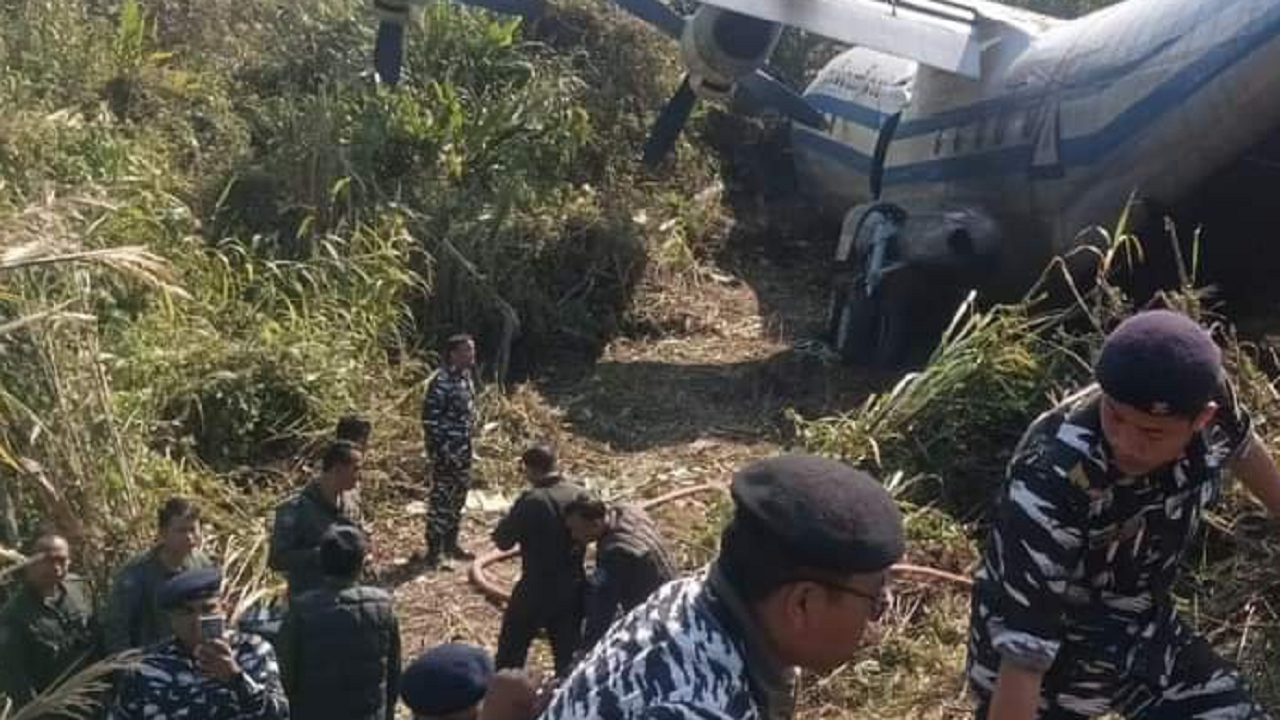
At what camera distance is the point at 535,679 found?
9.78 feet

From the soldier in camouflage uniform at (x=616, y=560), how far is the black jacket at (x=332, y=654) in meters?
0.92

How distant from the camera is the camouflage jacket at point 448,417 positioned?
8547mm

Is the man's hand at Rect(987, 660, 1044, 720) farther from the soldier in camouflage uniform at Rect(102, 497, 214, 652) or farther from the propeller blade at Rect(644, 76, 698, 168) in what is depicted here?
the propeller blade at Rect(644, 76, 698, 168)

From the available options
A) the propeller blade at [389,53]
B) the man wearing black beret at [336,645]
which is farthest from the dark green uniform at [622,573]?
the propeller blade at [389,53]

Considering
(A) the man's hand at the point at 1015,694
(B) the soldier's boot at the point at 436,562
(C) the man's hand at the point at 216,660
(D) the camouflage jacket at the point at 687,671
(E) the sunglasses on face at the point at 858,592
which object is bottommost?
(B) the soldier's boot at the point at 436,562

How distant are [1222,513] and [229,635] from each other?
3.74m

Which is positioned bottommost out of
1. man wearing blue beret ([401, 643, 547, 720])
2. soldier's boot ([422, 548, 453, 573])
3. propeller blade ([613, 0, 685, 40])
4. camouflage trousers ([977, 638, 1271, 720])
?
soldier's boot ([422, 548, 453, 573])

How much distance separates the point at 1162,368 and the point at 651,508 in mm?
5755

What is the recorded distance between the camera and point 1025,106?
36.0 feet

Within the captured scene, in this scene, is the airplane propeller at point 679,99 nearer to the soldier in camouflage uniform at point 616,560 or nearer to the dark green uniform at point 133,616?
the soldier in camouflage uniform at point 616,560

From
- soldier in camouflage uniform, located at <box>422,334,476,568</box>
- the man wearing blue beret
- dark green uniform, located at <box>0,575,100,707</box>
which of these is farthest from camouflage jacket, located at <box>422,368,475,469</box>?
the man wearing blue beret

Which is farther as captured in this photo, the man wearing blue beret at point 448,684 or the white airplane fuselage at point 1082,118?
the white airplane fuselage at point 1082,118

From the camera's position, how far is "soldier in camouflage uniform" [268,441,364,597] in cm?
602

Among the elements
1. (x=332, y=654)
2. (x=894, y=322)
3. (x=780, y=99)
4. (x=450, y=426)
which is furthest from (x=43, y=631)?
(x=780, y=99)
